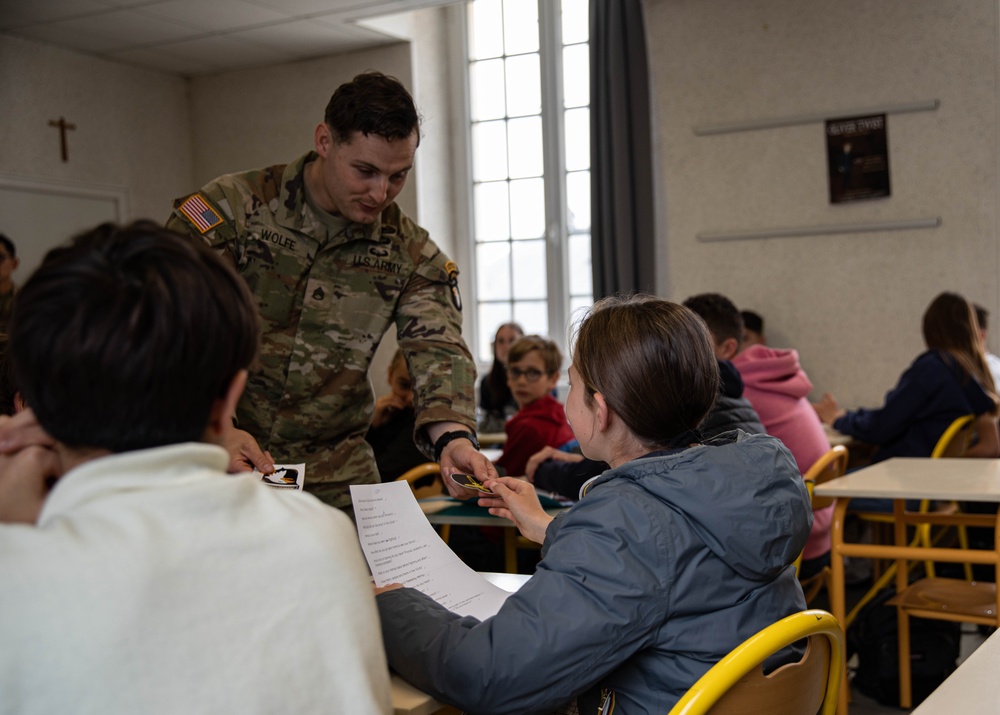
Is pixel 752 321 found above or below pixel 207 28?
below

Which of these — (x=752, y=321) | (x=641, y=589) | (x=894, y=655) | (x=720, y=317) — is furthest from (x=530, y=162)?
(x=641, y=589)

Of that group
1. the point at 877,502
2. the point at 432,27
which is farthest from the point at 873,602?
the point at 432,27

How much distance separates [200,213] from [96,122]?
5.03 m

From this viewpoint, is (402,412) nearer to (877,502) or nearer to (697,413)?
(877,502)

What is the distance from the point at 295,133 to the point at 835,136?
3.48 meters

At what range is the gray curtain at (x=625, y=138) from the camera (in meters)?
6.05

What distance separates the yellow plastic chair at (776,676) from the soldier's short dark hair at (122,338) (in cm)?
61

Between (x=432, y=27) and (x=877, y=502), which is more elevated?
(x=432, y=27)

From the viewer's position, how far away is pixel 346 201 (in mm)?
1980

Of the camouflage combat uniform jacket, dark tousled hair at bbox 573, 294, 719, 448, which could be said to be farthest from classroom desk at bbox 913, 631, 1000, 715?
the camouflage combat uniform jacket

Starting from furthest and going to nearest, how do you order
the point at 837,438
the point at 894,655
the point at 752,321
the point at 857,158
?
1. the point at 857,158
2. the point at 752,321
3. the point at 837,438
4. the point at 894,655

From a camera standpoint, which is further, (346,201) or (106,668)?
(346,201)

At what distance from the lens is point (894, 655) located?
2.94 meters

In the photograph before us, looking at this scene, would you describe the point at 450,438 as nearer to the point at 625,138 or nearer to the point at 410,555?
the point at 410,555
